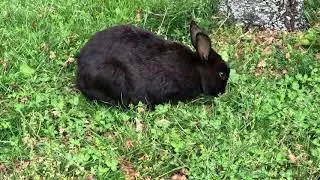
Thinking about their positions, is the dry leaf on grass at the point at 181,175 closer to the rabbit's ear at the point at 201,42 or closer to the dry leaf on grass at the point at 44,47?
the rabbit's ear at the point at 201,42

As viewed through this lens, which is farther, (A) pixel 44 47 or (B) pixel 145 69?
(A) pixel 44 47

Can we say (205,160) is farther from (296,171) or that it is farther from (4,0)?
(4,0)

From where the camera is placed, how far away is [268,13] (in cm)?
600

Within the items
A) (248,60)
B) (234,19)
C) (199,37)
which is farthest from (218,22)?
(199,37)

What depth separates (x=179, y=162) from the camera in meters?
4.42

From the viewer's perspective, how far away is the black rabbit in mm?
4984

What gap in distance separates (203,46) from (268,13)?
1225mm

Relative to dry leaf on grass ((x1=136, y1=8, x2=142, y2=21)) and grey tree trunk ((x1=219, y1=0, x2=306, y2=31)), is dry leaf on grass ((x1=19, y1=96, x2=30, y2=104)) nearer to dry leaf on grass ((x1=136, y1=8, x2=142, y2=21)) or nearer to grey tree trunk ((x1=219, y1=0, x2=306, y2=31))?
dry leaf on grass ((x1=136, y1=8, x2=142, y2=21))

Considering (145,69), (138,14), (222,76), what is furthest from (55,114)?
(138,14)

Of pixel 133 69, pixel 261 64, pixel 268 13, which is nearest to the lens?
pixel 133 69

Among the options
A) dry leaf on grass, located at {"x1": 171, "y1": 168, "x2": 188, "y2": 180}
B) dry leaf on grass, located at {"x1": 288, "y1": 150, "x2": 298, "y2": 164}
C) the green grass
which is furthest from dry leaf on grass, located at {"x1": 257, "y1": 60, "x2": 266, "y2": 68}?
dry leaf on grass, located at {"x1": 171, "y1": 168, "x2": 188, "y2": 180}

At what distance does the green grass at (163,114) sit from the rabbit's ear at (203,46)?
1.23 feet

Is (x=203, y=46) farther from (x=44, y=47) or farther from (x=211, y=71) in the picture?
(x=44, y=47)

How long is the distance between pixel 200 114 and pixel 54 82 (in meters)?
1.34
